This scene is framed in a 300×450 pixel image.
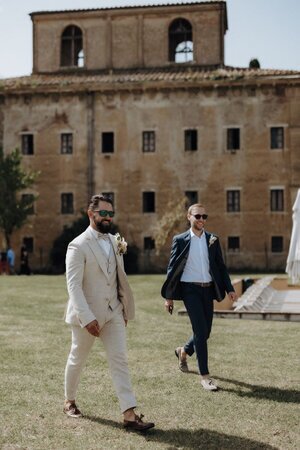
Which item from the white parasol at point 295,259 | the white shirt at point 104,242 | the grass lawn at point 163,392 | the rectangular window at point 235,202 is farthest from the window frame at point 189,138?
the white shirt at point 104,242

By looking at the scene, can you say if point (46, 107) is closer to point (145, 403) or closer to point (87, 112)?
point (87, 112)

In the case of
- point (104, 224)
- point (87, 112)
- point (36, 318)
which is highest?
point (87, 112)

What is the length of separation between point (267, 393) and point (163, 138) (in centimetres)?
3151

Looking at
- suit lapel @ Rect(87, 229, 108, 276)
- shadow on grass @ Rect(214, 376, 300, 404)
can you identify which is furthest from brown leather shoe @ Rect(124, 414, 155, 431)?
shadow on grass @ Rect(214, 376, 300, 404)

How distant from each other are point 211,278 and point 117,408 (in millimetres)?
1971

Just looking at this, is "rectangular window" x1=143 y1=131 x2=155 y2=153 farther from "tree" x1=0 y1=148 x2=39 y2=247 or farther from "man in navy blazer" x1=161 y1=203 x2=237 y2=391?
"man in navy blazer" x1=161 y1=203 x2=237 y2=391

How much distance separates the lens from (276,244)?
36625 millimetres

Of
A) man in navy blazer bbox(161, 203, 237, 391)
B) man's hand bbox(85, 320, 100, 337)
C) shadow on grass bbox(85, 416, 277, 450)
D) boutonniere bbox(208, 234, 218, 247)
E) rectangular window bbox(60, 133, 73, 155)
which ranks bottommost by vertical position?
shadow on grass bbox(85, 416, 277, 450)

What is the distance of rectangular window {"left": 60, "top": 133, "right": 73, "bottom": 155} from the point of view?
127 feet

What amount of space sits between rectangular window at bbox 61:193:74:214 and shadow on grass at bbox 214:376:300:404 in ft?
104

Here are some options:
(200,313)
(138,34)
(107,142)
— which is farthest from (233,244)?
(200,313)

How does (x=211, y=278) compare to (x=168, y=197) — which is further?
(x=168, y=197)

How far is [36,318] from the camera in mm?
13609

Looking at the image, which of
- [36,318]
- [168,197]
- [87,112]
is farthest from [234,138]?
[36,318]
